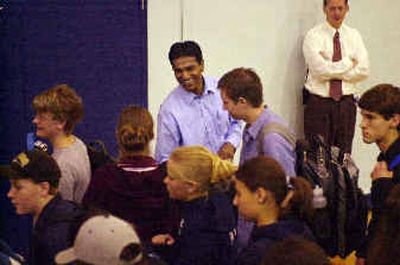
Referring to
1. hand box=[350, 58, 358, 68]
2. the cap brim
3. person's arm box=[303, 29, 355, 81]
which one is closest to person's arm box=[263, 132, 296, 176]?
the cap brim

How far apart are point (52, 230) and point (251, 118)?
1147 mm

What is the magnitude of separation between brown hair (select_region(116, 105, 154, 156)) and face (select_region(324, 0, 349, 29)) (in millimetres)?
3528

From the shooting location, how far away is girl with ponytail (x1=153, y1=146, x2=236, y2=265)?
118 inches

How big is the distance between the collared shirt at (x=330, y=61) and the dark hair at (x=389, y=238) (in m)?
3.87

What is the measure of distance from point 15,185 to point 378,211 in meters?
1.53

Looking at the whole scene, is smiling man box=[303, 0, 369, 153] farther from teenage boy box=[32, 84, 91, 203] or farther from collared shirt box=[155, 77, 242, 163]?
teenage boy box=[32, 84, 91, 203]

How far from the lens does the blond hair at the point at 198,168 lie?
3.07 m

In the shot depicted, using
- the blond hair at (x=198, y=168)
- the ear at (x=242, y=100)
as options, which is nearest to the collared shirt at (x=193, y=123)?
the ear at (x=242, y=100)

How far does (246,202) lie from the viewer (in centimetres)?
278

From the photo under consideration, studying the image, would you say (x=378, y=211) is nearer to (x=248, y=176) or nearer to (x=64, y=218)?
(x=248, y=176)

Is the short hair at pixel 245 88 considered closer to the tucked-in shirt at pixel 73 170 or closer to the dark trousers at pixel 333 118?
the tucked-in shirt at pixel 73 170

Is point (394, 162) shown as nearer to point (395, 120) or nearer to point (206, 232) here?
point (395, 120)

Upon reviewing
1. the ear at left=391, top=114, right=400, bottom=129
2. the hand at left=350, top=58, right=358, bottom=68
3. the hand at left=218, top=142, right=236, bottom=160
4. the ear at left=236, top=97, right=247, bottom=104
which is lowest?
the hand at left=218, top=142, right=236, bottom=160

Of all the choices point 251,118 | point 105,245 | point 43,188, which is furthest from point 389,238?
point 43,188
